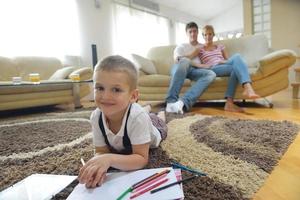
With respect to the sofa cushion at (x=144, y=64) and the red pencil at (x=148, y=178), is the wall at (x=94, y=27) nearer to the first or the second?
the sofa cushion at (x=144, y=64)

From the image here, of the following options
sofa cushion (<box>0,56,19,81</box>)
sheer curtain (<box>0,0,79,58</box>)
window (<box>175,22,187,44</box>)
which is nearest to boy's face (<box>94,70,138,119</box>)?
sofa cushion (<box>0,56,19,81</box>)

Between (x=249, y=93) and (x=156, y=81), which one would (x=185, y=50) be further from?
(x=249, y=93)

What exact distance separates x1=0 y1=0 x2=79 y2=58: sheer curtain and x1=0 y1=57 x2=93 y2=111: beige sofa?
283 mm

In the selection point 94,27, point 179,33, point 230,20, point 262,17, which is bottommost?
point 94,27

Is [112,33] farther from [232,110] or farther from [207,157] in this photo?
[207,157]

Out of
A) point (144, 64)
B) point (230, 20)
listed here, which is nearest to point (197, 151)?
point (144, 64)

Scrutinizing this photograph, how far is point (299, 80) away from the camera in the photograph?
124 inches

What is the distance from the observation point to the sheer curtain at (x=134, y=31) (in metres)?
4.57

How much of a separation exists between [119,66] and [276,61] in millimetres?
1935

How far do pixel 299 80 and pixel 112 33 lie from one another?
2.93 metres

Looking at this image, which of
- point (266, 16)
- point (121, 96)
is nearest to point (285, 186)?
point (121, 96)

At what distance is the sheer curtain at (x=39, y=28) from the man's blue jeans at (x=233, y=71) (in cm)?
236

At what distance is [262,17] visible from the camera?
4.67 metres

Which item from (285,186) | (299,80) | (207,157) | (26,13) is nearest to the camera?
(285,186)
